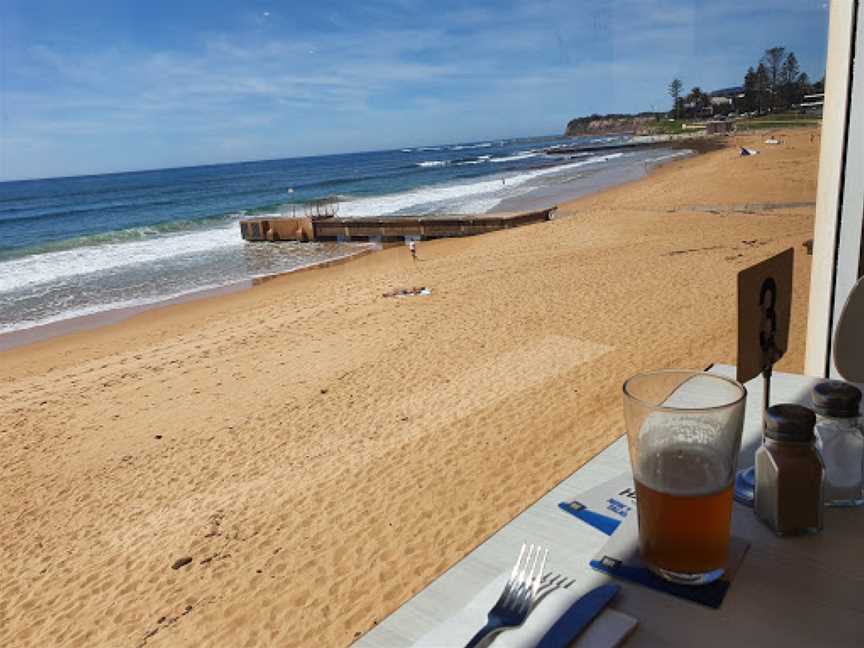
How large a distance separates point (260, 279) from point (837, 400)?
842 cm

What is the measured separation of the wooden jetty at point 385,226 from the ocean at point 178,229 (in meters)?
0.42

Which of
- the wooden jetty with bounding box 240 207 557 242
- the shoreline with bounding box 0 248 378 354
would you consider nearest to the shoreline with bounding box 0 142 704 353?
the shoreline with bounding box 0 248 378 354

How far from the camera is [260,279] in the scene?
848 cm

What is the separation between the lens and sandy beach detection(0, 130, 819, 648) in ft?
6.05

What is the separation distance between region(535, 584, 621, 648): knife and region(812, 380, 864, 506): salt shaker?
0.86ft

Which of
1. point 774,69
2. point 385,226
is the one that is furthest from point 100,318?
point 774,69

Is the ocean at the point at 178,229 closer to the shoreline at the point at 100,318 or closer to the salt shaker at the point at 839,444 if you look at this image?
the shoreline at the point at 100,318

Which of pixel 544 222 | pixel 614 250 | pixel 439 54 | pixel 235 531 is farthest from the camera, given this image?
pixel 439 54

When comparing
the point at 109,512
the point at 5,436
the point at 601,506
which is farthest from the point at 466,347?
the point at 601,506

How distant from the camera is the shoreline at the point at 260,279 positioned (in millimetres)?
6074

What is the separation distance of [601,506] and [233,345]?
4.61 m

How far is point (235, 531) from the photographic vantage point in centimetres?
217

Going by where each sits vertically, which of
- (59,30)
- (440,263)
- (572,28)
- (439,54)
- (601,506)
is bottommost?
(440,263)

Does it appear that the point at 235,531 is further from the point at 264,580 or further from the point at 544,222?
the point at 544,222
